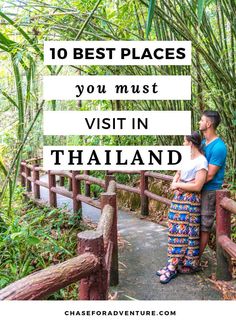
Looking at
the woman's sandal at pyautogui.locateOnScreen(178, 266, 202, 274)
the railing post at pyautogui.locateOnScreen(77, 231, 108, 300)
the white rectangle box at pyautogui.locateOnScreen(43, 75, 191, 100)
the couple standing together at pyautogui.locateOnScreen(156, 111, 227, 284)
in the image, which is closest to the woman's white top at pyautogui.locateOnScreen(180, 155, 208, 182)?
the couple standing together at pyautogui.locateOnScreen(156, 111, 227, 284)

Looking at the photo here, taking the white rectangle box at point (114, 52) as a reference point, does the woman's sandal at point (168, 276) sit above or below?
below

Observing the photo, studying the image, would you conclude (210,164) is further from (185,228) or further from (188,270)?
(188,270)

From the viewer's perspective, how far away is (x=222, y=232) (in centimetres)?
236

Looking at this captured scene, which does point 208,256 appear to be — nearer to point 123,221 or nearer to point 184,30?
point 123,221

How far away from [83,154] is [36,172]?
3421mm

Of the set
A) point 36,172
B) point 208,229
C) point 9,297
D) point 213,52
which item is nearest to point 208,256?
point 208,229

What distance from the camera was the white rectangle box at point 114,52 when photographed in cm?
230

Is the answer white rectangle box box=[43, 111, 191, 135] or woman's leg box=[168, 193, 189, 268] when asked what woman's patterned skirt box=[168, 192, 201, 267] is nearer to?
woman's leg box=[168, 193, 189, 268]

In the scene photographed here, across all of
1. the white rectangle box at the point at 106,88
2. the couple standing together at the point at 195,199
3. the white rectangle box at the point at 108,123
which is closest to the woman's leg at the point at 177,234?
the couple standing together at the point at 195,199

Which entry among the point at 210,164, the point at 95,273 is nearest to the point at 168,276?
the point at 210,164

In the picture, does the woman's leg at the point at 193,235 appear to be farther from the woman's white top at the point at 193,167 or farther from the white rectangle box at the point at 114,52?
the white rectangle box at the point at 114,52

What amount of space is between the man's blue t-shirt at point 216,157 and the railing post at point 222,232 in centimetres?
10

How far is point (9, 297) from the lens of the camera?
108 centimetres

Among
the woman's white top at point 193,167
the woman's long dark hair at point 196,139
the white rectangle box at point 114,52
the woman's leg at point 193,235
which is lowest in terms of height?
the woman's leg at point 193,235
